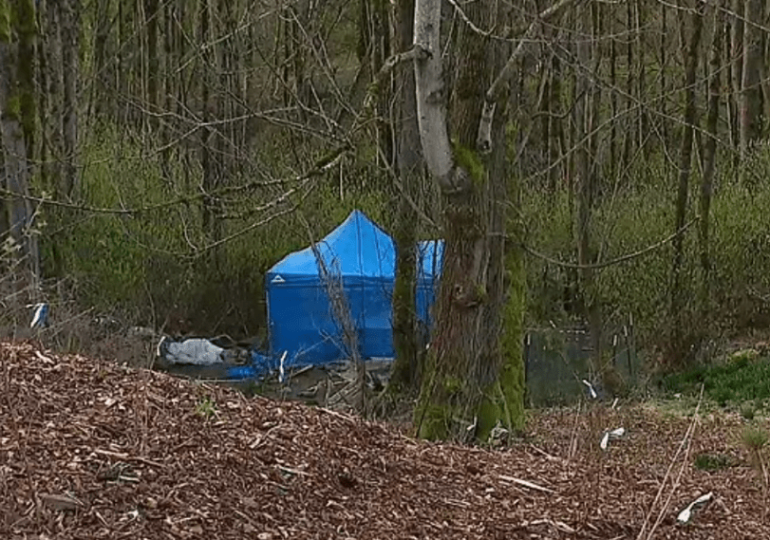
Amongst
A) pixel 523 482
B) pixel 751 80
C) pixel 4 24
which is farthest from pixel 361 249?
pixel 523 482

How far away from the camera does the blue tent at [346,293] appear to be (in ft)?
44.2

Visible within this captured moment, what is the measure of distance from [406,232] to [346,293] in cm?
124

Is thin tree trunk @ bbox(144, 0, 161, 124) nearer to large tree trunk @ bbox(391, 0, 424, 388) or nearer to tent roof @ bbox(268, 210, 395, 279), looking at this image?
tent roof @ bbox(268, 210, 395, 279)

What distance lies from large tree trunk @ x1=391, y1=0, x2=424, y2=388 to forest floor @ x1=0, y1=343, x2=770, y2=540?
677 centimetres

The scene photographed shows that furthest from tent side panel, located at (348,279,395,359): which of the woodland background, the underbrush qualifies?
the underbrush

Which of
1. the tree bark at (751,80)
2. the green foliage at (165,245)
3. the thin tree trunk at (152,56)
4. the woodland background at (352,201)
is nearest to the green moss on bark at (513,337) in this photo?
the woodland background at (352,201)

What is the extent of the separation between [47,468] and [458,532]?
1.25m

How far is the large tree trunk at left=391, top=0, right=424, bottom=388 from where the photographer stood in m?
11.2

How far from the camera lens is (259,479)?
3438 millimetres

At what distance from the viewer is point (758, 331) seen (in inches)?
647

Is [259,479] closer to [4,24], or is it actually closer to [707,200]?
[4,24]

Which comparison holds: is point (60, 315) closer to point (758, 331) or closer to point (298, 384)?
point (298, 384)

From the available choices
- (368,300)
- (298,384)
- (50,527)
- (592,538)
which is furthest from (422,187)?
(50,527)

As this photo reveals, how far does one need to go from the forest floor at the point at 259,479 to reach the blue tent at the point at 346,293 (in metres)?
7.54
